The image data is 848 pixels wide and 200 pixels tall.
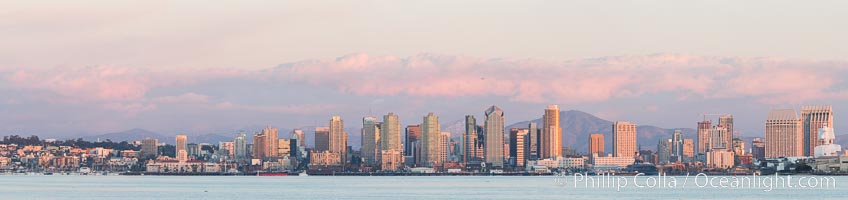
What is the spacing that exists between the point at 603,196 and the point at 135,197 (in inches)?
1509

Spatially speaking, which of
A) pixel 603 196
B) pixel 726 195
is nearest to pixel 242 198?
pixel 603 196

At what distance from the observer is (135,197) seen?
12369 centimetres

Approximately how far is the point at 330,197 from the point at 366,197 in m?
2.89

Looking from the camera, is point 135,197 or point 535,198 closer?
point 535,198

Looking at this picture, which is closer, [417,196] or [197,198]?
[197,198]

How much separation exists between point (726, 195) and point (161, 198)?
149ft

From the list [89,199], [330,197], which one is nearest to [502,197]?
[330,197]

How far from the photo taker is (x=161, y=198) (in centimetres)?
12081

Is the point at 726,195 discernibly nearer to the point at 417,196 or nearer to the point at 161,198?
the point at 417,196

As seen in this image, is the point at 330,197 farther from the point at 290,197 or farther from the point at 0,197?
the point at 0,197

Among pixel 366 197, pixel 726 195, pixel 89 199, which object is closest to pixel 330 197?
pixel 366 197

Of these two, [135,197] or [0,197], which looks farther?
[135,197]

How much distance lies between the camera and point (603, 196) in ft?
386

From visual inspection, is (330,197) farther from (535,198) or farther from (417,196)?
(535,198)
